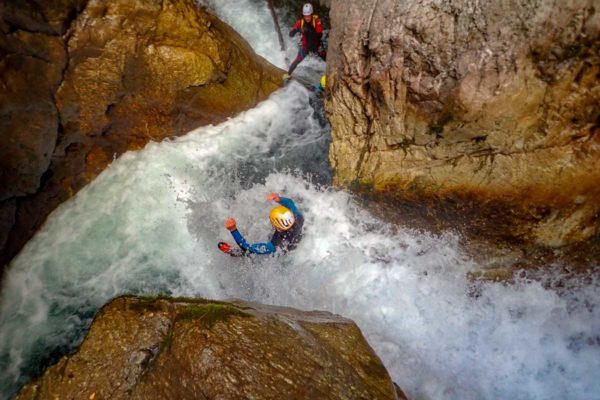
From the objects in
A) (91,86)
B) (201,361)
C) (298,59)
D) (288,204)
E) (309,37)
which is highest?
(309,37)

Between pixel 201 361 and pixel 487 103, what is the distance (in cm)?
409

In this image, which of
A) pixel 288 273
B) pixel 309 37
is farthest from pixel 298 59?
pixel 288 273

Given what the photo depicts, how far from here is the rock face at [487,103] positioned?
3941 millimetres

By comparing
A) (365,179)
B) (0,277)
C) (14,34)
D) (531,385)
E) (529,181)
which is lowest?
(0,277)

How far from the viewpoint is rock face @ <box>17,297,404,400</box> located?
283 cm

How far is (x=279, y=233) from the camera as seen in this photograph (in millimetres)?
5965

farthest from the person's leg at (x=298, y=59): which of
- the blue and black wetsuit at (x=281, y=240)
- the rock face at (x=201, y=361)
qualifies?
the rock face at (x=201, y=361)

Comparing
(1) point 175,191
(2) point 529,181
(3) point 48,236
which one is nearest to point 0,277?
(3) point 48,236

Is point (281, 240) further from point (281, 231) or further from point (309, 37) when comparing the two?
point (309, 37)

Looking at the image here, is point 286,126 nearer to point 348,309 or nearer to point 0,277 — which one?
point 348,309

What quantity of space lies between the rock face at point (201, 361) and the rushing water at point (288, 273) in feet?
7.23

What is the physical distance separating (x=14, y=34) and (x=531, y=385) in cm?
818

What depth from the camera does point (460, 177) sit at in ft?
16.4

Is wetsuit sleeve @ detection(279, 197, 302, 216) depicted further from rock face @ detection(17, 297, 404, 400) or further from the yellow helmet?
rock face @ detection(17, 297, 404, 400)
